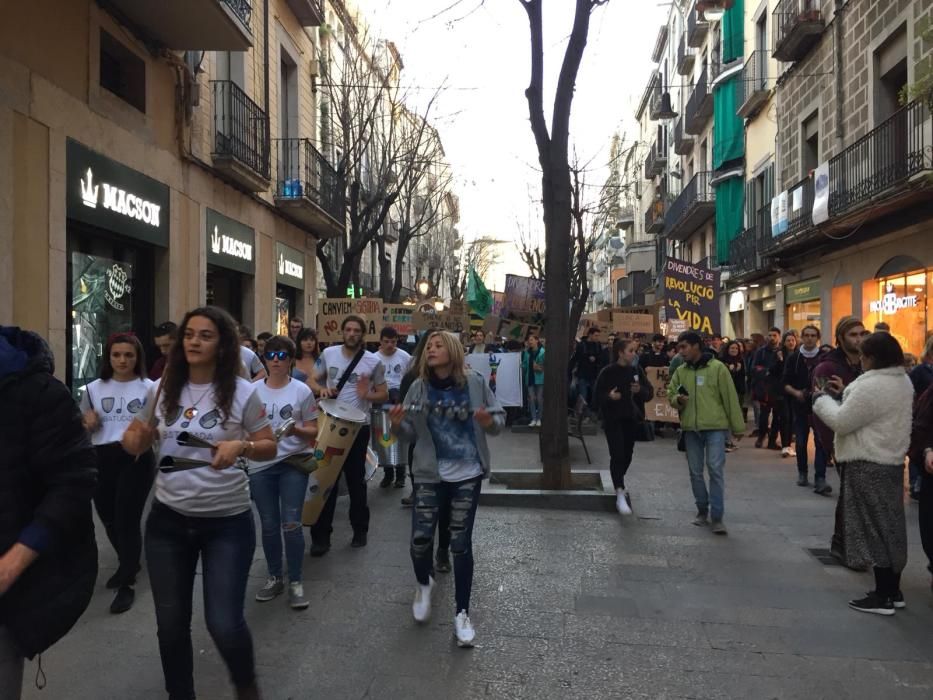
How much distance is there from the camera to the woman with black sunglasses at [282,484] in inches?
188

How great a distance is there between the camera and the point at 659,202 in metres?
41.8

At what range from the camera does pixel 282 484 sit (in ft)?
16.0

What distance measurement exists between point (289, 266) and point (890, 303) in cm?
1268

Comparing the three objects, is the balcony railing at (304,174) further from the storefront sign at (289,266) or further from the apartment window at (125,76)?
the apartment window at (125,76)

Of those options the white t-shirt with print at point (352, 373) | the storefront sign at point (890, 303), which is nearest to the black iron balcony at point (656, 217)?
the storefront sign at point (890, 303)

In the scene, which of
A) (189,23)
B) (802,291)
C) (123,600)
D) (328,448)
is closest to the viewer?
(123,600)

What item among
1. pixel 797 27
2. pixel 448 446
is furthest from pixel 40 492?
pixel 797 27

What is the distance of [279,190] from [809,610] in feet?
47.3

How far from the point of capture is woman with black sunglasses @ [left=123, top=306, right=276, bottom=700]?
9.98ft

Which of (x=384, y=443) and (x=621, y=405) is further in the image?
(x=384, y=443)

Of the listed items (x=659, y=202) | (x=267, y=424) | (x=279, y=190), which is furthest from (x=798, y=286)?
(x=659, y=202)

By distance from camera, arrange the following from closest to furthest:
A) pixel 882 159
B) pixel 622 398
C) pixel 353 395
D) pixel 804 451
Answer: pixel 353 395
pixel 622 398
pixel 804 451
pixel 882 159

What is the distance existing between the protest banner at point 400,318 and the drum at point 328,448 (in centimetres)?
904

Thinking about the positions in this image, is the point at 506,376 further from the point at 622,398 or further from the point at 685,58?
the point at 685,58
